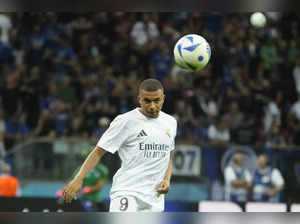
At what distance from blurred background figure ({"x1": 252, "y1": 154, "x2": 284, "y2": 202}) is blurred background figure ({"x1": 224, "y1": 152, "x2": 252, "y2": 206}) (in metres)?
0.15

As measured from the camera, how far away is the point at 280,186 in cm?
1162

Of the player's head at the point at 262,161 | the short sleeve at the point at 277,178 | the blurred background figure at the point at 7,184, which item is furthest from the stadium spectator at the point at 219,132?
the blurred background figure at the point at 7,184

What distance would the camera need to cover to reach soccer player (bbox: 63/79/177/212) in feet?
16.7

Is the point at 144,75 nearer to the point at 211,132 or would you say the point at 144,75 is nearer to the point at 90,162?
the point at 211,132

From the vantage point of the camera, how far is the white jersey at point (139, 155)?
5121 mm

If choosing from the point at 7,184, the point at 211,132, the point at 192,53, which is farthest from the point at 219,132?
the point at 192,53

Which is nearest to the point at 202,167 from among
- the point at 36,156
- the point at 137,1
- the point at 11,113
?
the point at 36,156

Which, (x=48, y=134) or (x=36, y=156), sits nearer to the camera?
(x=36, y=156)

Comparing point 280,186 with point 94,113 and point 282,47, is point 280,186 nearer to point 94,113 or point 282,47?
point 94,113

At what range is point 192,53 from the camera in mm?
5527

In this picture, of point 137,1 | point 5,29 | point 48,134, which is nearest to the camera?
point 137,1

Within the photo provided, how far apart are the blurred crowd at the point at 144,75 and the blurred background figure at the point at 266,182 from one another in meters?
1.45

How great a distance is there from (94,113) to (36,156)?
2715 mm

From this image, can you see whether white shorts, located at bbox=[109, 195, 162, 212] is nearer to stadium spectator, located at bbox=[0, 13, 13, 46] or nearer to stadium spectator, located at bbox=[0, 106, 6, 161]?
stadium spectator, located at bbox=[0, 106, 6, 161]
